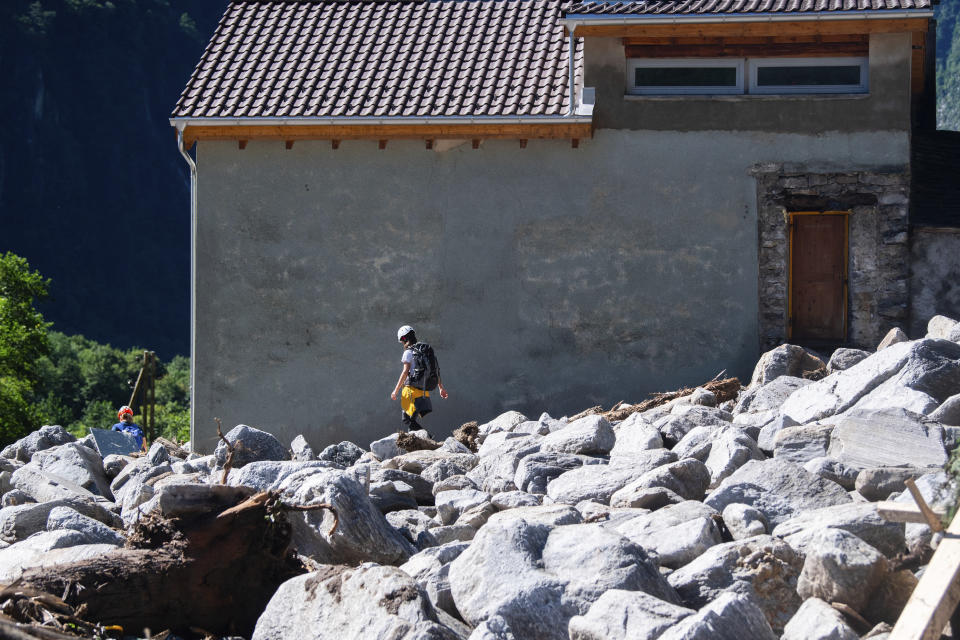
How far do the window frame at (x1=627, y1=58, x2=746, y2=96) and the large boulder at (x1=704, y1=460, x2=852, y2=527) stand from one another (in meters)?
7.77

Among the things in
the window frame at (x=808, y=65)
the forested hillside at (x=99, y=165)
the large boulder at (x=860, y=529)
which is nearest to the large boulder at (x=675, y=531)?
the large boulder at (x=860, y=529)

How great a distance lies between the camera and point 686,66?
543 inches

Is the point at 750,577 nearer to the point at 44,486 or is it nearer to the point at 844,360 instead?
the point at 844,360

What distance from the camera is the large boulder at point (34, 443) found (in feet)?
43.5

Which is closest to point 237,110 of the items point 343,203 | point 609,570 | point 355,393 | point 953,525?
point 343,203

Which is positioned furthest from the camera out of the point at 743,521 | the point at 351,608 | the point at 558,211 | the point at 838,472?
the point at 558,211

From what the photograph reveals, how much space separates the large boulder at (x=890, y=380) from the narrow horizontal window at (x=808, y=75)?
5.31 m

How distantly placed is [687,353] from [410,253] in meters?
3.69

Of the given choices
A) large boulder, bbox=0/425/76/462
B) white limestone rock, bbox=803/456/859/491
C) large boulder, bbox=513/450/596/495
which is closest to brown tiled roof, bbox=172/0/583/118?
large boulder, bbox=0/425/76/462

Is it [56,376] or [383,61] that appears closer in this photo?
[383,61]

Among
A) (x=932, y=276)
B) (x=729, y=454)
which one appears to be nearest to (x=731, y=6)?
(x=932, y=276)

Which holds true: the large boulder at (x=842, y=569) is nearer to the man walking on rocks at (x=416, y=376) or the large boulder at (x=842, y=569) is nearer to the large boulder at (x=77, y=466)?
the man walking on rocks at (x=416, y=376)

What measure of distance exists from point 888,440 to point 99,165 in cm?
7343

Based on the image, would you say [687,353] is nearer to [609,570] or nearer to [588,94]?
[588,94]
